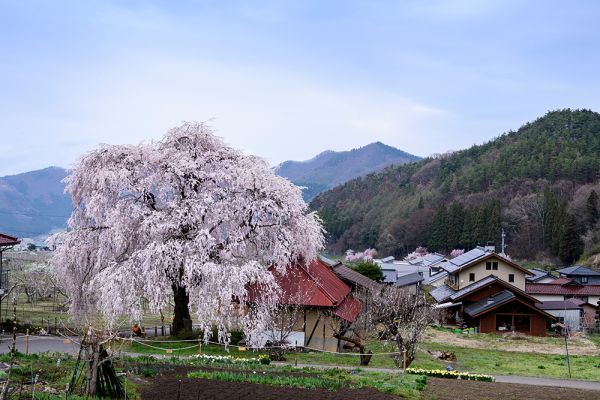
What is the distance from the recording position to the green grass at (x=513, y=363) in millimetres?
21891

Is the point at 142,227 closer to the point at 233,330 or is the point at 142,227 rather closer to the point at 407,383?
the point at 233,330

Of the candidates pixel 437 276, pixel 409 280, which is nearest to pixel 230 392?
pixel 409 280

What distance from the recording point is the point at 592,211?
81125 millimetres

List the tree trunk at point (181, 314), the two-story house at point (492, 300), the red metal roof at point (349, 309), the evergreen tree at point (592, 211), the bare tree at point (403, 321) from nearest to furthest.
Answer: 1. the bare tree at point (403, 321)
2. the tree trunk at point (181, 314)
3. the red metal roof at point (349, 309)
4. the two-story house at point (492, 300)
5. the evergreen tree at point (592, 211)

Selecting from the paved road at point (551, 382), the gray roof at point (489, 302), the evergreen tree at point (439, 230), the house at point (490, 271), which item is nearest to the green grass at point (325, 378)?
the paved road at point (551, 382)

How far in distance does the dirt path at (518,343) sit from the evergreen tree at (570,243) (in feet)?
133

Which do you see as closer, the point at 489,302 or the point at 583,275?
the point at 489,302

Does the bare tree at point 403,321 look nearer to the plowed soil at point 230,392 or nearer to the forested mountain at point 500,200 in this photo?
the plowed soil at point 230,392

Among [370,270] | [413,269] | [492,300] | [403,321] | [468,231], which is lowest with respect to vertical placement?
[403,321]

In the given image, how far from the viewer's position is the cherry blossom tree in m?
21.9

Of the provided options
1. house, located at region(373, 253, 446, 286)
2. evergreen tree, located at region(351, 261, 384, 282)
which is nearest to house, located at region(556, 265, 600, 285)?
house, located at region(373, 253, 446, 286)

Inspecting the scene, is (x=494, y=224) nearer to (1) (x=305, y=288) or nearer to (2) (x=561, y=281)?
(2) (x=561, y=281)

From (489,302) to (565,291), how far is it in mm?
11896

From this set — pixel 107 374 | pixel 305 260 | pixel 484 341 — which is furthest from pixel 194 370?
pixel 484 341
